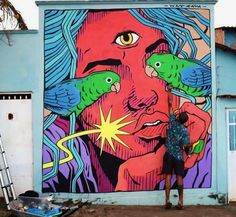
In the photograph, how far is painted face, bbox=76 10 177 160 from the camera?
359 inches

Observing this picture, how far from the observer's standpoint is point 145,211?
857cm

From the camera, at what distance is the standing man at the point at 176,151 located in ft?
28.5

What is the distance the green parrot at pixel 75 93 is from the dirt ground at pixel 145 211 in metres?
1.96

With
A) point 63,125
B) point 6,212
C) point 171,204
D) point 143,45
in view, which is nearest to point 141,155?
point 171,204

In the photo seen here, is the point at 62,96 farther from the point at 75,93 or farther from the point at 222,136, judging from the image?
the point at 222,136

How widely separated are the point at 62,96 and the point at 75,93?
268 mm

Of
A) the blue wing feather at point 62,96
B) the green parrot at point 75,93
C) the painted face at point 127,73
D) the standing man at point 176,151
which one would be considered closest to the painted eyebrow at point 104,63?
the painted face at point 127,73

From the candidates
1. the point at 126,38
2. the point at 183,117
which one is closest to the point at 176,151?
the point at 183,117

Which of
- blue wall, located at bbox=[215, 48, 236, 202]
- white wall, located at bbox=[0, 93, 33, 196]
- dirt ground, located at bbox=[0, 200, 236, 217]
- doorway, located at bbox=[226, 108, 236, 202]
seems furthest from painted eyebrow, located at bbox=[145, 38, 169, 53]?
dirt ground, located at bbox=[0, 200, 236, 217]

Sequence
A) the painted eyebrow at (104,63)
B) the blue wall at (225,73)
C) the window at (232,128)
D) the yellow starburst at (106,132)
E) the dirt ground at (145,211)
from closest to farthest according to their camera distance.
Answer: the dirt ground at (145,211) < the yellow starburst at (106,132) < the painted eyebrow at (104,63) < the window at (232,128) < the blue wall at (225,73)

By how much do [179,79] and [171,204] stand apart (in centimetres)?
251

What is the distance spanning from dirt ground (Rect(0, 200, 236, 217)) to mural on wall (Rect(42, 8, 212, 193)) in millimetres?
429

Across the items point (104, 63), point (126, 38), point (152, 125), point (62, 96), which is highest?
point (126, 38)

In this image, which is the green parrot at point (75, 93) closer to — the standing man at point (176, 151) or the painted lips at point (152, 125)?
the painted lips at point (152, 125)
